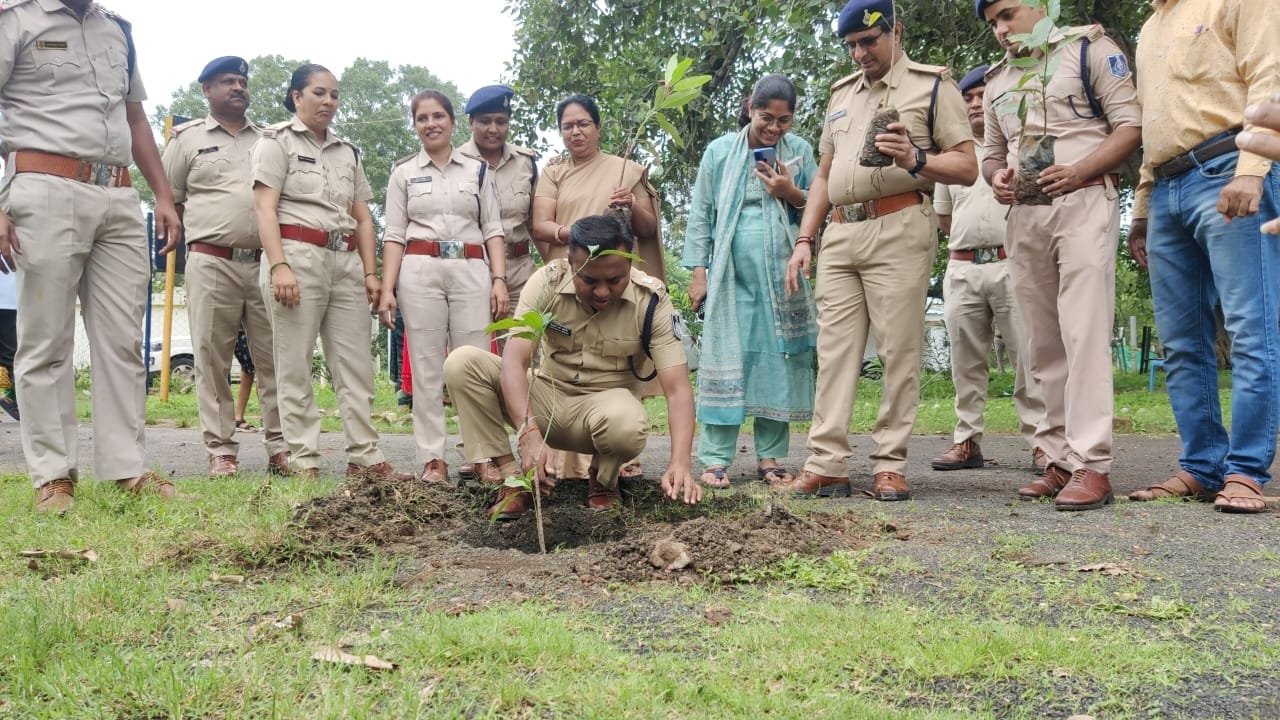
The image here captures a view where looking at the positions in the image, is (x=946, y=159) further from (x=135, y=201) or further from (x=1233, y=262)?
(x=135, y=201)

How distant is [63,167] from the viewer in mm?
4215

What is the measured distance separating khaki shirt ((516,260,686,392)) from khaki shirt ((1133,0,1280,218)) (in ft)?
6.64

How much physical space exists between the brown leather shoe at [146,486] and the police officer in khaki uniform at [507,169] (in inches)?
73.5

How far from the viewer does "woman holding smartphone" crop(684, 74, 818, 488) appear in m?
5.29

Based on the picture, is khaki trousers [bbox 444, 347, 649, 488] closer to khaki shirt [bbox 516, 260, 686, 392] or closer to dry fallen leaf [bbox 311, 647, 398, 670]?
khaki shirt [bbox 516, 260, 686, 392]

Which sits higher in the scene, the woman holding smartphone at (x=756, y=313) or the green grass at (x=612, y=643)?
the woman holding smartphone at (x=756, y=313)

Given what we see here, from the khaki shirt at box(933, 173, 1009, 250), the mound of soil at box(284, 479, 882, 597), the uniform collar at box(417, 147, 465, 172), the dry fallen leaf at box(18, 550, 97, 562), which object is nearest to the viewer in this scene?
the mound of soil at box(284, 479, 882, 597)


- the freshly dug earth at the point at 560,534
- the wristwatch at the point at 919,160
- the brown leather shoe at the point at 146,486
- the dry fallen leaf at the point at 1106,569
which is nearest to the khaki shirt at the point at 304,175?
the brown leather shoe at the point at 146,486

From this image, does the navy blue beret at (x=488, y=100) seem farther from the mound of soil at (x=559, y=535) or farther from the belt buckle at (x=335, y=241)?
the mound of soil at (x=559, y=535)

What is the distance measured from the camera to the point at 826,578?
3.00 meters

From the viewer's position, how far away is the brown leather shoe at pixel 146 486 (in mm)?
4426

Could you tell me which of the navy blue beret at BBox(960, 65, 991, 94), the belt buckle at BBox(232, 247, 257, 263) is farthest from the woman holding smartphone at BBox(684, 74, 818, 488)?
the belt buckle at BBox(232, 247, 257, 263)

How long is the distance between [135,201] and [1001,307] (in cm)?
459

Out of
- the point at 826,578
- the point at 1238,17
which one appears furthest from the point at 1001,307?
the point at 826,578
